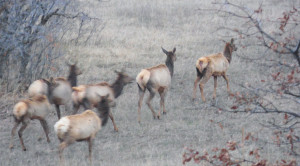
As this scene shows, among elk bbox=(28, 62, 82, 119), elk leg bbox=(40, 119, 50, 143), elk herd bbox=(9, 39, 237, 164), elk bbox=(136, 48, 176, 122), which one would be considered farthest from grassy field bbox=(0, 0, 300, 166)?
elk bbox=(28, 62, 82, 119)

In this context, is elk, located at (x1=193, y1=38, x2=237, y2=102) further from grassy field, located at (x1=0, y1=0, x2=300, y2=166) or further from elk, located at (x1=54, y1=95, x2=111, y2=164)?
elk, located at (x1=54, y1=95, x2=111, y2=164)

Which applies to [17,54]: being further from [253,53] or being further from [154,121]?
[253,53]

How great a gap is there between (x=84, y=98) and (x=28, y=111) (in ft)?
4.01

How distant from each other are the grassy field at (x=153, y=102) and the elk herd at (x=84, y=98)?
43 centimetres

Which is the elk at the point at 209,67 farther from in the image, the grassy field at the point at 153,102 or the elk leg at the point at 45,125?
the elk leg at the point at 45,125

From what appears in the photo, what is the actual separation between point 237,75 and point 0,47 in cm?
712

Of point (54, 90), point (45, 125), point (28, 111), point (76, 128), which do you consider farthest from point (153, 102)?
point (76, 128)

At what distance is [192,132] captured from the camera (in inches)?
392

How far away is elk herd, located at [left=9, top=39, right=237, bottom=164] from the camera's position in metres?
7.90

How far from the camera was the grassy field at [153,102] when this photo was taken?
8.78 m

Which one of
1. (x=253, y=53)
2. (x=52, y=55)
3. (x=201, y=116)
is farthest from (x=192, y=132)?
(x=253, y=53)

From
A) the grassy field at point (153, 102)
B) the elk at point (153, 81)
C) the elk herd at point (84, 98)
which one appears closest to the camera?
the elk herd at point (84, 98)

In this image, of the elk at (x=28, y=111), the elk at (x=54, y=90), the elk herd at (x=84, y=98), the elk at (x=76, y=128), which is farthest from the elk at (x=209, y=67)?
the elk at (x=28, y=111)

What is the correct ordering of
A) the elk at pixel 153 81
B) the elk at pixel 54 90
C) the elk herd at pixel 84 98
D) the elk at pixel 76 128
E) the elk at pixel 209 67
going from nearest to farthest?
the elk at pixel 76 128, the elk herd at pixel 84 98, the elk at pixel 54 90, the elk at pixel 153 81, the elk at pixel 209 67
